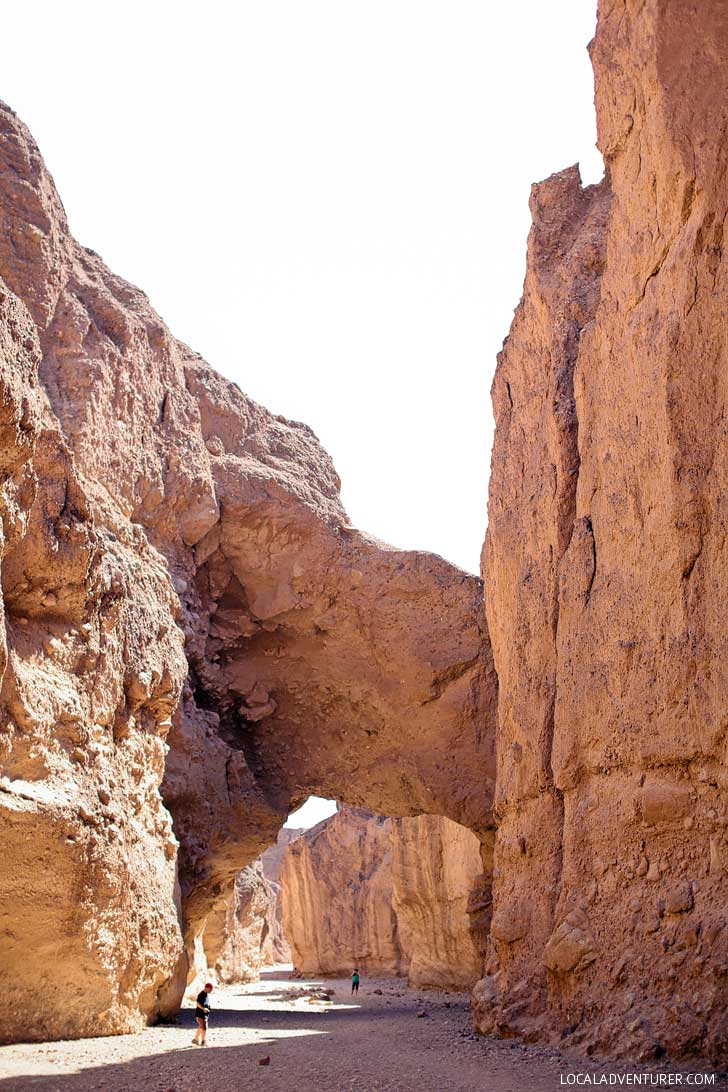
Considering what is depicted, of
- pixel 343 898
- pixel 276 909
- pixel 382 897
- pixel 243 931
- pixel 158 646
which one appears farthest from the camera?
pixel 276 909

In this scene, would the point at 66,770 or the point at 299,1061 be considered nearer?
the point at 299,1061

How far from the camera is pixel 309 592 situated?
18.3 m

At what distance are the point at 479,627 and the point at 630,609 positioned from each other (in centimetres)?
780

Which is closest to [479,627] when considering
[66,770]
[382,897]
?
[66,770]

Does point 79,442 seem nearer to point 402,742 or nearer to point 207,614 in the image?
point 207,614

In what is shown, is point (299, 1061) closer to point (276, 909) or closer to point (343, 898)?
point (343, 898)

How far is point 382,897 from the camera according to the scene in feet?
107

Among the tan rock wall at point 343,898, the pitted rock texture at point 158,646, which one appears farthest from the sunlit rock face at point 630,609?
the tan rock wall at point 343,898

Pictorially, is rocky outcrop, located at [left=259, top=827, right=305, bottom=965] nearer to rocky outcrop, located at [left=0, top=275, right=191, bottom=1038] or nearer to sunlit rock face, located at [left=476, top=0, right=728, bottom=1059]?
rocky outcrop, located at [left=0, top=275, right=191, bottom=1038]

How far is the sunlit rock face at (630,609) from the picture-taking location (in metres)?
8.98

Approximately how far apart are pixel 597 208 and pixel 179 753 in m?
10.0

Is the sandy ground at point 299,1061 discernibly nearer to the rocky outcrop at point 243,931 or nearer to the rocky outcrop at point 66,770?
the rocky outcrop at point 66,770

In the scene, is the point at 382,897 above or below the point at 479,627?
below

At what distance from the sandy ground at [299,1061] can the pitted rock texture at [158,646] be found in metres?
1.07
